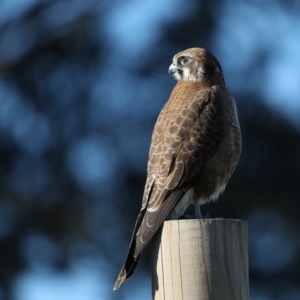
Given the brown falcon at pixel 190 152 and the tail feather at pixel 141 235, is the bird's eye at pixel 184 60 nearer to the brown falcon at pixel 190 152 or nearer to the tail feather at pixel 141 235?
the brown falcon at pixel 190 152

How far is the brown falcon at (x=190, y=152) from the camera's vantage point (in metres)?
5.13

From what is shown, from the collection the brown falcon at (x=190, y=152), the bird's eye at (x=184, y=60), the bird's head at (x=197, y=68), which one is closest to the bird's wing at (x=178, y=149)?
the brown falcon at (x=190, y=152)

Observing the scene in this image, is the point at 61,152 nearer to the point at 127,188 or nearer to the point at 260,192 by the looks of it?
the point at 127,188

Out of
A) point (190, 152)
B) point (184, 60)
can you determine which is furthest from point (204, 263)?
point (184, 60)

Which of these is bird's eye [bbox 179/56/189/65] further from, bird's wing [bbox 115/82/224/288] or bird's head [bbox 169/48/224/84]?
bird's wing [bbox 115/82/224/288]

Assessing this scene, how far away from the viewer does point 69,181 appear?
43.8 ft

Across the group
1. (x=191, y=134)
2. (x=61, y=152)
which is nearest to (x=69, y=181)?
(x=61, y=152)

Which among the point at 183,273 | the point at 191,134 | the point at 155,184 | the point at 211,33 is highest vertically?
the point at 211,33

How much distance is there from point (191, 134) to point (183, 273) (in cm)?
145

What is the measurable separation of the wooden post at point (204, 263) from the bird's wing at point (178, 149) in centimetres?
58

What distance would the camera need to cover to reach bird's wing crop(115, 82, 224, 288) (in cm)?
504

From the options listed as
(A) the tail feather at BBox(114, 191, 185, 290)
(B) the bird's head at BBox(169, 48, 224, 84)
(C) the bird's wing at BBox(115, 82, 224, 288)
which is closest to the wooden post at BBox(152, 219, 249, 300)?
(A) the tail feather at BBox(114, 191, 185, 290)

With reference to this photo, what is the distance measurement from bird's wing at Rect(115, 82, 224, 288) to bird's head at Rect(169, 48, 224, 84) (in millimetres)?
430

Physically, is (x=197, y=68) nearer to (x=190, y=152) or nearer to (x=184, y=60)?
(x=184, y=60)
